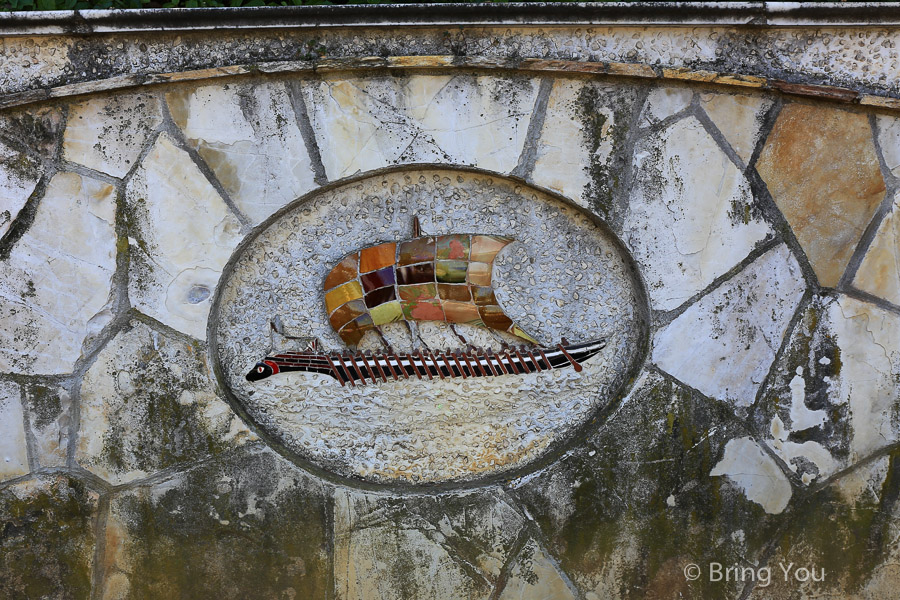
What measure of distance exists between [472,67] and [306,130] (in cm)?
59

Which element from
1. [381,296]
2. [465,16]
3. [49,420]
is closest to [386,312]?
[381,296]

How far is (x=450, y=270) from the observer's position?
2.17m

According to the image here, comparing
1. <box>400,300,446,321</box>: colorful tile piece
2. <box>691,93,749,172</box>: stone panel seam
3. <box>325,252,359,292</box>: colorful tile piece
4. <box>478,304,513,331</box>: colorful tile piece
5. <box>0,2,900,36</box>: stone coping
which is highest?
<box>0,2,900,36</box>: stone coping

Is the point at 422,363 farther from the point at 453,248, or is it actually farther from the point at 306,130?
the point at 306,130

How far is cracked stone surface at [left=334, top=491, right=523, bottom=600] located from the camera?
2289mm

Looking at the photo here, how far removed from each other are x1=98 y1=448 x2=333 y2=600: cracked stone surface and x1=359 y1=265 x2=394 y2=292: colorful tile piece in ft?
2.30

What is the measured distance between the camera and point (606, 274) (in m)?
2.25

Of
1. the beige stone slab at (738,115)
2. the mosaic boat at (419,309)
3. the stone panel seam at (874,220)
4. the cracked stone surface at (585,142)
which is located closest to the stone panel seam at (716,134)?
the beige stone slab at (738,115)

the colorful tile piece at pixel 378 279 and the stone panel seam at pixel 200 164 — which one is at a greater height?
the stone panel seam at pixel 200 164

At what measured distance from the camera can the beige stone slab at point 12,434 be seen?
2154 mm

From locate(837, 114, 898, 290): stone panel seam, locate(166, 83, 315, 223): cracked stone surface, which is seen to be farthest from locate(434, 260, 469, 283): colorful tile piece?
locate(837, 114, 898, 290): stone panel seam

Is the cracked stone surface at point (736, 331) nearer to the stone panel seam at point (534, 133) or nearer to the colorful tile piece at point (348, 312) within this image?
the stone panel seam at point (534, 133)

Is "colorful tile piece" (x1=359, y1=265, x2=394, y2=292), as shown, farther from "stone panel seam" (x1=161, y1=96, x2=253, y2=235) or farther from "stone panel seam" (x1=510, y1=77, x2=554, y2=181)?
"stone panel seam" (x1=510, y1=77, x2=554, y2=181)

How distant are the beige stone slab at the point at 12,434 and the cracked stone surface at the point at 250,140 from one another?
1.02 m
